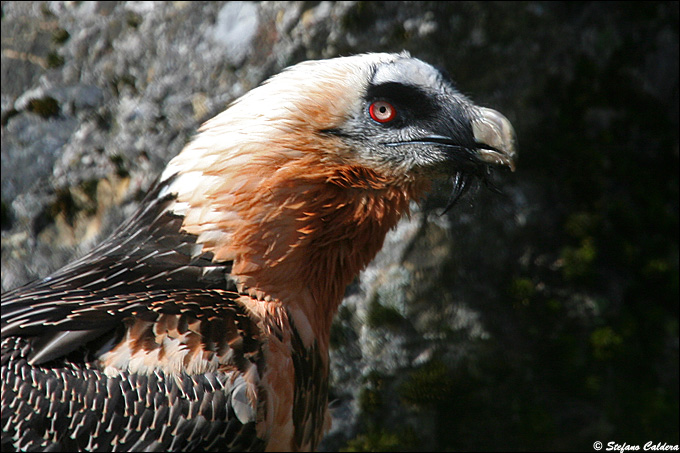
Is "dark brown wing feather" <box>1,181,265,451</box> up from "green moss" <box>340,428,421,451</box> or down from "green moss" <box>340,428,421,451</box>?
up

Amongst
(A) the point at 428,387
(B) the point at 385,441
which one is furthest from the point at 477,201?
(B) the point at 385,441

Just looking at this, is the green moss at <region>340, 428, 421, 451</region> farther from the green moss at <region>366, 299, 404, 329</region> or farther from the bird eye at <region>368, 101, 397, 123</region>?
the bird eye at <region>368, 101, 397, 123</region>

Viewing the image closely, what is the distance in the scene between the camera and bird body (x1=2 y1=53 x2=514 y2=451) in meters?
2.27

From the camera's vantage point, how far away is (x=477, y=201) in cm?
530

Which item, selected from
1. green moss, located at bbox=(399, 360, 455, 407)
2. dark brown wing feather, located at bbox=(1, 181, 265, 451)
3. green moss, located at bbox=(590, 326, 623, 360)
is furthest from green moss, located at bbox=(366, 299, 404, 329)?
dark brown wing feather, located at bbox=(1, 181, 265, 451)

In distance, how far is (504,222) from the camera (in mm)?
5523

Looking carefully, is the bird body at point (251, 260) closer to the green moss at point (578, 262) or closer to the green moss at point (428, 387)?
the green moss at point (428, 387)

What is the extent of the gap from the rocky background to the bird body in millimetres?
2470

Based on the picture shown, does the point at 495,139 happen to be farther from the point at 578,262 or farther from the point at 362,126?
the point at 578,262

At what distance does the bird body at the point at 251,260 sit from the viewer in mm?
2273

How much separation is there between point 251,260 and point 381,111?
2.80ft

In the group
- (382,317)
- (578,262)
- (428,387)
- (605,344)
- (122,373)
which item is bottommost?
(428,387)

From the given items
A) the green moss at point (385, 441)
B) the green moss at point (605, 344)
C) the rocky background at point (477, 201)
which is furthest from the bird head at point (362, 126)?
the green moss at point (605, 344)

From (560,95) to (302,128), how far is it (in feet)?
12.6
